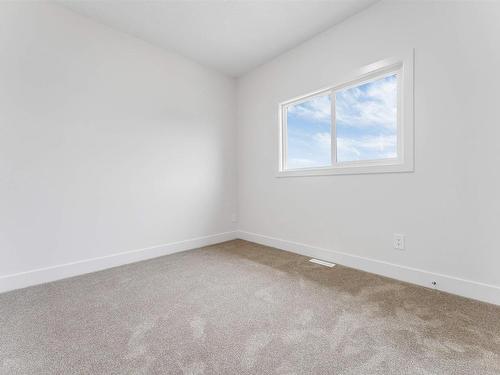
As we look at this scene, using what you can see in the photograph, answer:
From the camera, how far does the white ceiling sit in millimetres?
2074

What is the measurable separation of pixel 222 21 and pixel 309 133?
60.1 inches

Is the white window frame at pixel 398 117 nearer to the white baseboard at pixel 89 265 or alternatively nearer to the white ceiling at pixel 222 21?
the white ceiling at pixel 222 21

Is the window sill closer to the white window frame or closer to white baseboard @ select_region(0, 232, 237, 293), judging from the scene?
the white window frame

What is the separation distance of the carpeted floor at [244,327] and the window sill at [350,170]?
3.17 feet

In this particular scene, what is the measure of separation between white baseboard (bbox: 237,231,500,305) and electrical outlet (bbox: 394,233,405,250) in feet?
0.54

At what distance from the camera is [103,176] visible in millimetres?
2324

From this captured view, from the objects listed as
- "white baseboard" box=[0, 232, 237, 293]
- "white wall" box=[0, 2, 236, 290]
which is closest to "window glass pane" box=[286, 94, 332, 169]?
"white wall" box=[0, 2, 236, 290]

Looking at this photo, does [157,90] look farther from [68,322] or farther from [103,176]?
[68,322]

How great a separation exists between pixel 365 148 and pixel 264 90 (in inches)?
63.6

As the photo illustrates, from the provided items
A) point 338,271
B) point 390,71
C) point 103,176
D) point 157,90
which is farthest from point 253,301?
point 157,90

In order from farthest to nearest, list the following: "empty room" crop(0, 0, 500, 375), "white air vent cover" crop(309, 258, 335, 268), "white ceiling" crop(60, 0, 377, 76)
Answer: "white air vent cover" crop(309, 258, 335, 268), "white ceiling" crop(60, 0, 377, 76), "empty room" crop(0, 0, 500, 375)

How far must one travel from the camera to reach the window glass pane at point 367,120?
2.08m

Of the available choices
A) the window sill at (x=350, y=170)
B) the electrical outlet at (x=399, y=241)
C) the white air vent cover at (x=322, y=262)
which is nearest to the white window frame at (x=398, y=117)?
the window sill at (x=350, y=170)

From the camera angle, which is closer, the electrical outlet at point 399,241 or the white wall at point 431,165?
the white wall at point 431,165
